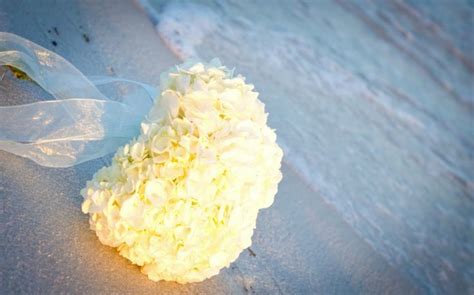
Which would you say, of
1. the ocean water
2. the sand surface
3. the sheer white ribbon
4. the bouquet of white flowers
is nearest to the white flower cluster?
the bouquet of white flowers

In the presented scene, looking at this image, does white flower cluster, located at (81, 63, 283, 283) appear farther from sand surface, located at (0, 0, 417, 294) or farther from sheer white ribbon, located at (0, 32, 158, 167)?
sheer white ribbon, located at (0, 32, 158, 167)

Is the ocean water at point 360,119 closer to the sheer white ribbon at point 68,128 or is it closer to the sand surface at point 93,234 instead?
the sand surface at point 93,234

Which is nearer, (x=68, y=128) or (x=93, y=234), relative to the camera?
(x=93, y=234)

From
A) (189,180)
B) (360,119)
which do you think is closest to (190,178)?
(189,180)

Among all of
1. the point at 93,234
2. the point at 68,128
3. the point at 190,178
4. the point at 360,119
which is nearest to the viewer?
the point at 190,178

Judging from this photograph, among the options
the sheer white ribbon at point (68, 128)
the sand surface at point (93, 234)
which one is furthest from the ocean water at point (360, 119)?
the sheer white ribbon at point (68, 128)

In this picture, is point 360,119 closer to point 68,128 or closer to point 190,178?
point 68,128
